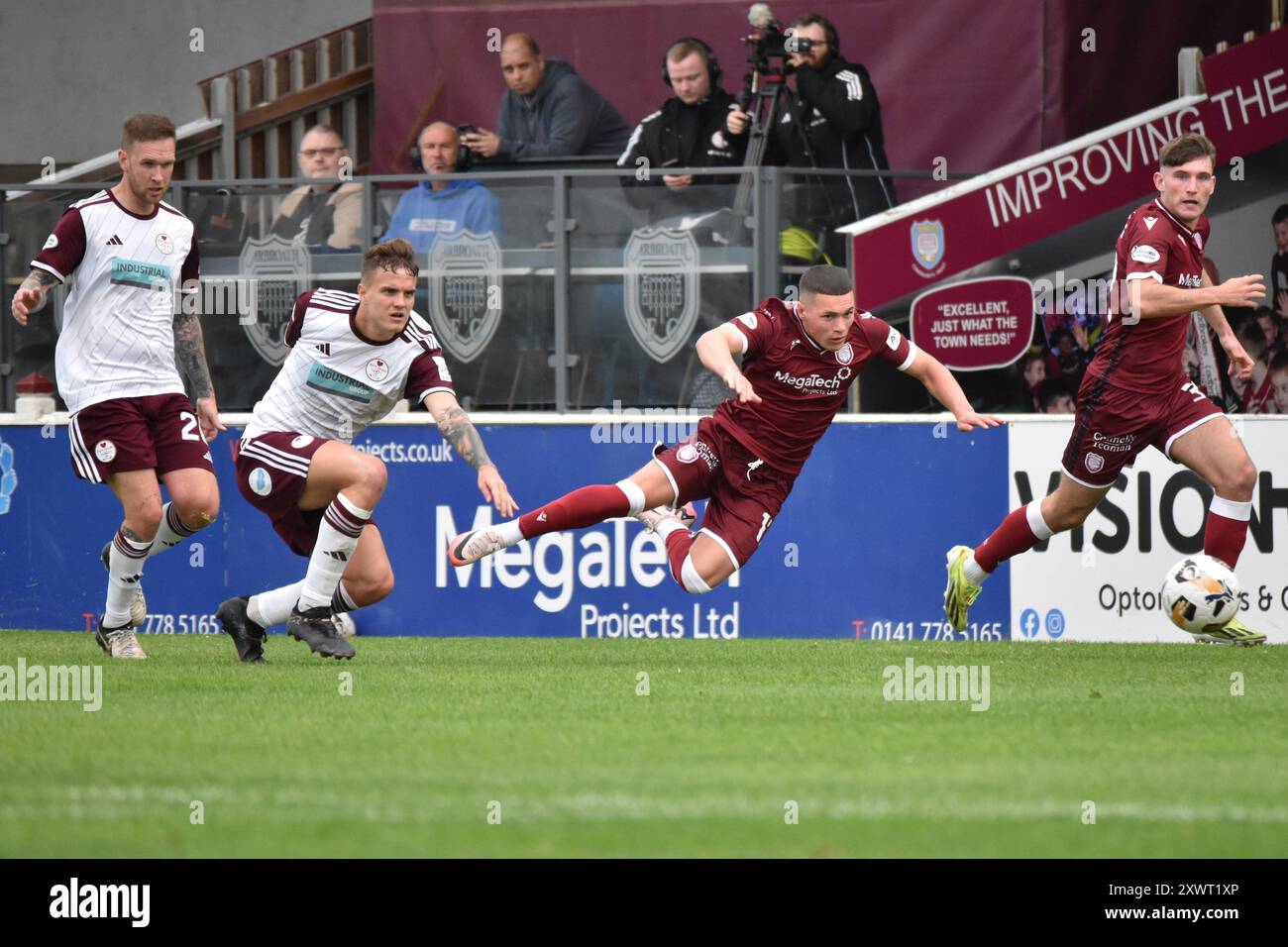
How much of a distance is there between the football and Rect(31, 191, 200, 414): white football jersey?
450 cm

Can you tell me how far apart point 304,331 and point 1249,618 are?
500 centimetres

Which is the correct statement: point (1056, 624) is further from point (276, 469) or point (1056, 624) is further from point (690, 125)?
point (276, 469)

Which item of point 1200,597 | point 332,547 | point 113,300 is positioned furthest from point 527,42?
point 1200,597

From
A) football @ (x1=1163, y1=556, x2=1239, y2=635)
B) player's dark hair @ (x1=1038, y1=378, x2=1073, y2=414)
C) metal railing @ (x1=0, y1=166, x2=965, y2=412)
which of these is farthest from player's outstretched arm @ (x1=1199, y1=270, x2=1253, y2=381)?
metal railing @ (x1=0, y1=166, x2=965, y2=412)

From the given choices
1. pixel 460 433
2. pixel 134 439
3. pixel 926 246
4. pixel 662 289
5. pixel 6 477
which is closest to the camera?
pixel 460 433

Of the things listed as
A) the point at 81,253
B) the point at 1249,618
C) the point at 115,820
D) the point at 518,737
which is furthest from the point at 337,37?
the point at 115,820

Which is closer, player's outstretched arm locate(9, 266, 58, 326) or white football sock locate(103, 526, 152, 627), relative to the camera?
player's outstretched arm locate(9, 266, 58, 326)

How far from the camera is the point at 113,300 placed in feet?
28.2

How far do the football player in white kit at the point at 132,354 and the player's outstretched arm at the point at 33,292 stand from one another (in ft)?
0.12

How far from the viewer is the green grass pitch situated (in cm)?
445

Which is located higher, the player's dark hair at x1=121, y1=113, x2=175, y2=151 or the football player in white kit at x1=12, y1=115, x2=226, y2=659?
the player's dark hair at x1=121, y1=113, x2=175, y2=151

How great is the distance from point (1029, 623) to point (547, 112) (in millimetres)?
4548

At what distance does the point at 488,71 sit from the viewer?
→ 1345 centimetres

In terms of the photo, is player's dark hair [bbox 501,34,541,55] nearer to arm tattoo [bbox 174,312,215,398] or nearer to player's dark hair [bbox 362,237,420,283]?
arm tattoo [bbox 174,312,215,398]
